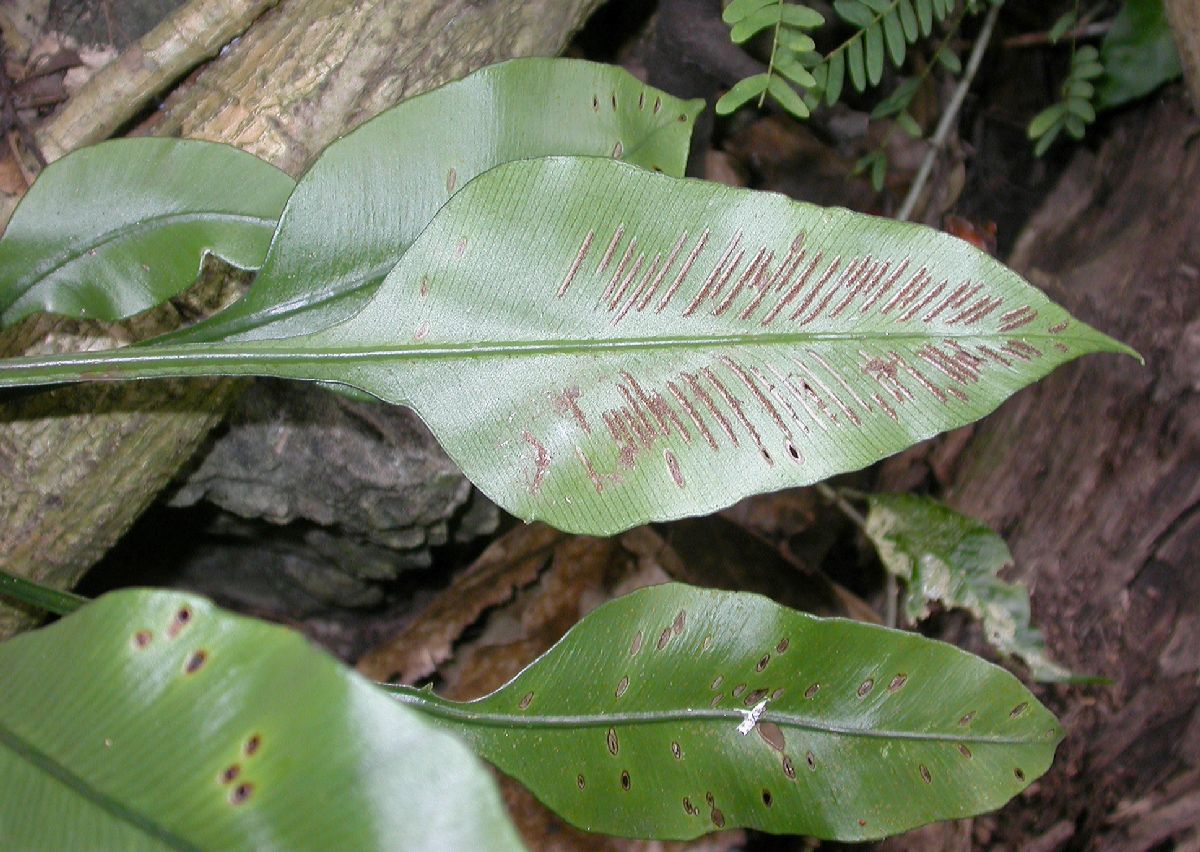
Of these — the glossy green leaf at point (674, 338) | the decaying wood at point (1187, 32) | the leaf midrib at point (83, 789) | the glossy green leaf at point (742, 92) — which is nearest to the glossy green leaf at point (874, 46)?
the glossy green leaf at point (742, 92)

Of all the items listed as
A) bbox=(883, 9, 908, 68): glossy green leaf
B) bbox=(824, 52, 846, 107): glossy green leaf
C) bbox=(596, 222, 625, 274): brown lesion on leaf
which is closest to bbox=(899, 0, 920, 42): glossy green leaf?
bbox=(883, 9, 908, 68): glossy green leaf

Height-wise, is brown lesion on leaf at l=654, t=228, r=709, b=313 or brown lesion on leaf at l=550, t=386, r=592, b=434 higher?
brown lesion on leaf at l=654, t=228, r=709, b=313

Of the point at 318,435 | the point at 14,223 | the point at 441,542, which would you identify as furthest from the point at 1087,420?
the point at 14,223

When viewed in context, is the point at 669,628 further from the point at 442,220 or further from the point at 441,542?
the point at 441,542

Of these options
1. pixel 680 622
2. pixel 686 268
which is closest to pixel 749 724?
pixel 680 622

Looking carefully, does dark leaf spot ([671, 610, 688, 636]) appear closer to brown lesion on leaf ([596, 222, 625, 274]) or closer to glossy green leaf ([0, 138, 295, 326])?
brown lesion on leaf ([596, 222, 625, 274])

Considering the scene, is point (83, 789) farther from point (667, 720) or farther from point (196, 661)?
point (667, 720)
